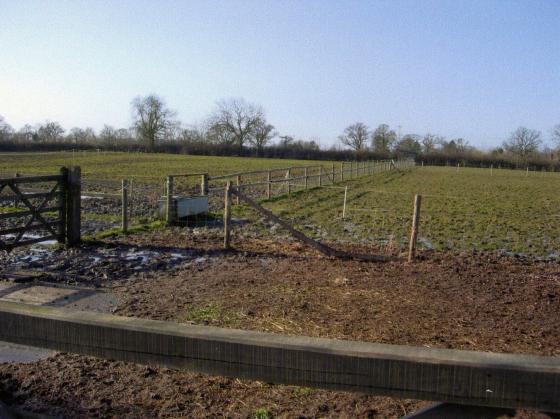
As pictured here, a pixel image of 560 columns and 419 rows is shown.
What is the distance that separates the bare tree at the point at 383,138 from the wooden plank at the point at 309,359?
103 meters

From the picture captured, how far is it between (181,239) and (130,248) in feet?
4.04

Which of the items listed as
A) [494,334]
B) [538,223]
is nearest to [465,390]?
[494,334]

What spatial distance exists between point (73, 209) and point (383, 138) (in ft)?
328

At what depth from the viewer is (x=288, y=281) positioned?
7.55 metres

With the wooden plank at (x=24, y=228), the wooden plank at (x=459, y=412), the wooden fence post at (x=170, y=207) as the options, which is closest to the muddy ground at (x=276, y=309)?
the wooden plank at (x=24, y=228)

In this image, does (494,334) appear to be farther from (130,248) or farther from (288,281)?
(130,248)

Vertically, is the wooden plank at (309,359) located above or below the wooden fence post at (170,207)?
above

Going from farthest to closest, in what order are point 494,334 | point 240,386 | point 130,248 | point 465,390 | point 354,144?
1. point 354,144
2. point 130,248
3. point 494,334
4. point 240,386
5. point 465,390

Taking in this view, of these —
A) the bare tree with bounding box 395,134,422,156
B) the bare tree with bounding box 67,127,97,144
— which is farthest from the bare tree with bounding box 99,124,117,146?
the bare tree with bounding box 395,134,422,156

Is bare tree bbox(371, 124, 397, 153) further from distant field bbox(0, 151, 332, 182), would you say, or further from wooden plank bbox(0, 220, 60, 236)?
wooden plank bbox(0, 220, 60, 236)

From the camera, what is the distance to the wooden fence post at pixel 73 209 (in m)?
10.2

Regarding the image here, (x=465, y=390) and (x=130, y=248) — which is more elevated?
(x=465, y=390)

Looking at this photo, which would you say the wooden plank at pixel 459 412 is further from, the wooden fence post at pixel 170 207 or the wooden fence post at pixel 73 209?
the wooden fence post at pixel 170 207

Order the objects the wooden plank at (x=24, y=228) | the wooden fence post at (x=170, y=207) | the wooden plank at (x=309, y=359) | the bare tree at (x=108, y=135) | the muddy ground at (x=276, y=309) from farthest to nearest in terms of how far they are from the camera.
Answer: the bare tree at (x=108, y=135), the wooden fence post at (x=170, y=207), the wooden plank at (x=24, y=228), the muddy ground at (x=276, y=309), the wooden plank at (x=309, y=359)
